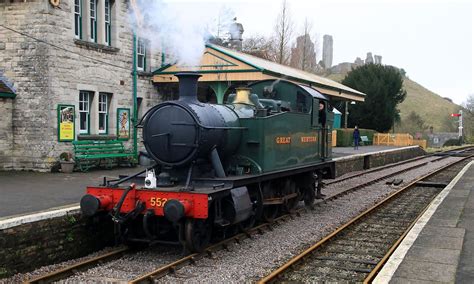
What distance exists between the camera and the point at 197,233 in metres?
7.14

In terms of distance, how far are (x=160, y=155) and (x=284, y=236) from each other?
2.59 metres

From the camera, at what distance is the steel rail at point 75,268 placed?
5902 millimetres

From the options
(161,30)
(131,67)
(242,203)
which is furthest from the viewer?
(131,67)

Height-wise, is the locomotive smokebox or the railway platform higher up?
the locomotive smokebox

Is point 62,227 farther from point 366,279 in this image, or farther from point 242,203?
point 366,279

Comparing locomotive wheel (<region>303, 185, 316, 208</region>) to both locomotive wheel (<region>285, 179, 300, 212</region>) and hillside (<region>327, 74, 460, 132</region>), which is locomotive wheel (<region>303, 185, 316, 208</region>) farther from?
hillside (<region>327, 74, 460, 132</region>)

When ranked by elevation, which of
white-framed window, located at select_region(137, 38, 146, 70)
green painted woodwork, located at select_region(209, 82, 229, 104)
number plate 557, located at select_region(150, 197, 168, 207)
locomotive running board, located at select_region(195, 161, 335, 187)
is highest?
white-framed window, located at select_region(137, 38, 146, 70)

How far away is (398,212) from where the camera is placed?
1140 centimetres

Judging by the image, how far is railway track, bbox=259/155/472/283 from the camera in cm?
639

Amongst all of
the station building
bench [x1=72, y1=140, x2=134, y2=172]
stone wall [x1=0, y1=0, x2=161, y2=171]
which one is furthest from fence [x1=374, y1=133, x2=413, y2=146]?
stone wall [x1=0, y1=0, x2=161, y2=171]

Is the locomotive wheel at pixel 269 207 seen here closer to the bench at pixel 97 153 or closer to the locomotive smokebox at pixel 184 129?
the locomotive smokebox at pixel 184 129

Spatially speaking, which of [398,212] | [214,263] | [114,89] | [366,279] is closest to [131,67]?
[114,89]

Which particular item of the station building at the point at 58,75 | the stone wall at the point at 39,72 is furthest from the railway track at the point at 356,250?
the stone wall at the point at 39,72

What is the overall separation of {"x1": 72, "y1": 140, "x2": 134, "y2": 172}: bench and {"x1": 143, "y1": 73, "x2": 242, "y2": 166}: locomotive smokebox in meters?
6.99
